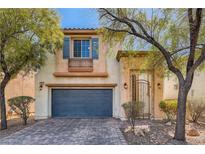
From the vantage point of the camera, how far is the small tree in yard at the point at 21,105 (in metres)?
13.8

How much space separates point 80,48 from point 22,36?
19.5 feet

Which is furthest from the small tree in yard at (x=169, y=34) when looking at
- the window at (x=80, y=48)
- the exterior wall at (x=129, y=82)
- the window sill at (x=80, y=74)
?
the window at (x=80, y=48)

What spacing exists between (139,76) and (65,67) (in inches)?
195

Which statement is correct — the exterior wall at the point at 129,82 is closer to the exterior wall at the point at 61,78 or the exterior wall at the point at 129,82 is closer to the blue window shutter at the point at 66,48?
the exterior wall at the point at 61,78

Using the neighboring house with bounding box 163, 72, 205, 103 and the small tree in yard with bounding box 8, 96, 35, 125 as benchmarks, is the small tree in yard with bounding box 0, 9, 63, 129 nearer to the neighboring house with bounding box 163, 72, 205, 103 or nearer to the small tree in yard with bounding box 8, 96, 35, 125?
the small tree in yard with bounding box 8, 96, 35, 125

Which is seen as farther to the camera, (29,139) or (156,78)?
(156,78)

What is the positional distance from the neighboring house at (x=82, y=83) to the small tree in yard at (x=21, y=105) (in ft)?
7.64

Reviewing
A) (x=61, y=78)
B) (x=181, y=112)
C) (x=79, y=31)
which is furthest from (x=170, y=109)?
(x=79, y=31)

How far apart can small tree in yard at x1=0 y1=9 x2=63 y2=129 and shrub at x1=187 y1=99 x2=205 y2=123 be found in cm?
862

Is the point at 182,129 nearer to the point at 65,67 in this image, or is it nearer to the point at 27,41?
the point at 27,41

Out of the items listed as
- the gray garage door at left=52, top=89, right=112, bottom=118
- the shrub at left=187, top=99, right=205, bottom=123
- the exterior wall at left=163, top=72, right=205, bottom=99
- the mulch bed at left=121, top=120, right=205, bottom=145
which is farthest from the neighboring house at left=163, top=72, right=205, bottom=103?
the mulch bed at left=121, top=120, right=205, bottom=145

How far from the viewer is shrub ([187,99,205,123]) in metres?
14.4
